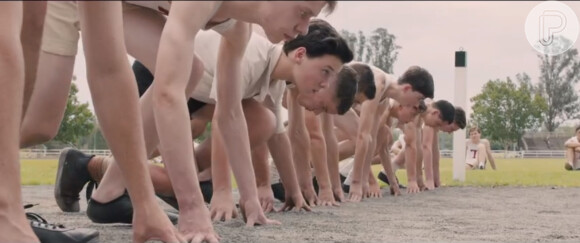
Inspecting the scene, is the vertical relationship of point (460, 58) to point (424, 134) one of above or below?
above

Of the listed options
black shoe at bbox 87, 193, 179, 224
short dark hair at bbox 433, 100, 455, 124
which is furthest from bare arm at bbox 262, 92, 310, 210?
short dark hair at bbox 433, 100, 455, 124

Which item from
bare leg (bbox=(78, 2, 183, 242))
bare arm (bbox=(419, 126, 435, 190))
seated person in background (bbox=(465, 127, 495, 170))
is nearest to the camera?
bare leg (bbox=(78, 2, 183, 242))

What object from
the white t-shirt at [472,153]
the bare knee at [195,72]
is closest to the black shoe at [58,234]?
the bare knee at [195,72]

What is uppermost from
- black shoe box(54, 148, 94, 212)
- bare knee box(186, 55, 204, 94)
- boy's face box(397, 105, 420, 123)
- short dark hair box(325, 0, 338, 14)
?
short dark hair box(325, 0, 338, 14)

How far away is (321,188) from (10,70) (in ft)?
8.52

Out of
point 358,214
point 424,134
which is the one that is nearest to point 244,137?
point 358,214

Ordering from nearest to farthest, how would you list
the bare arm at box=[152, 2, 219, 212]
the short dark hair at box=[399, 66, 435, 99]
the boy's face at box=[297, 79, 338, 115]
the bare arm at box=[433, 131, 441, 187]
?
1. the bare arm at box=[152, 2, 219, 212]
2. the boy's face at box=[297, 79, 338, 115]
3. the short dark hair at box=[399, 66, 435, 99]
4. the bare arm at box=[433, 131, 441, 187]

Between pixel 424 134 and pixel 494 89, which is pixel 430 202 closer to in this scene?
pixel 424 134

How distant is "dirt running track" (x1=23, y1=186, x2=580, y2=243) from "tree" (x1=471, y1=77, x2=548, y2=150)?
22.0 meters

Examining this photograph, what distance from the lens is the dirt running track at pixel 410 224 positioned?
7.16 feet

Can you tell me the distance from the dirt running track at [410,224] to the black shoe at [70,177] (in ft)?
0.19

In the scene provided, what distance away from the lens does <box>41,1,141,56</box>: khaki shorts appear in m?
2.38

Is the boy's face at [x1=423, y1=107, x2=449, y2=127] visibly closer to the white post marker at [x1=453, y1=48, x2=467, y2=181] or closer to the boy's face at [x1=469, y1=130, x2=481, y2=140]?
the white post marker at [x1=453, y1=48, x2=467, y2=181]

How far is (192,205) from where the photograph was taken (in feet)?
6.15
